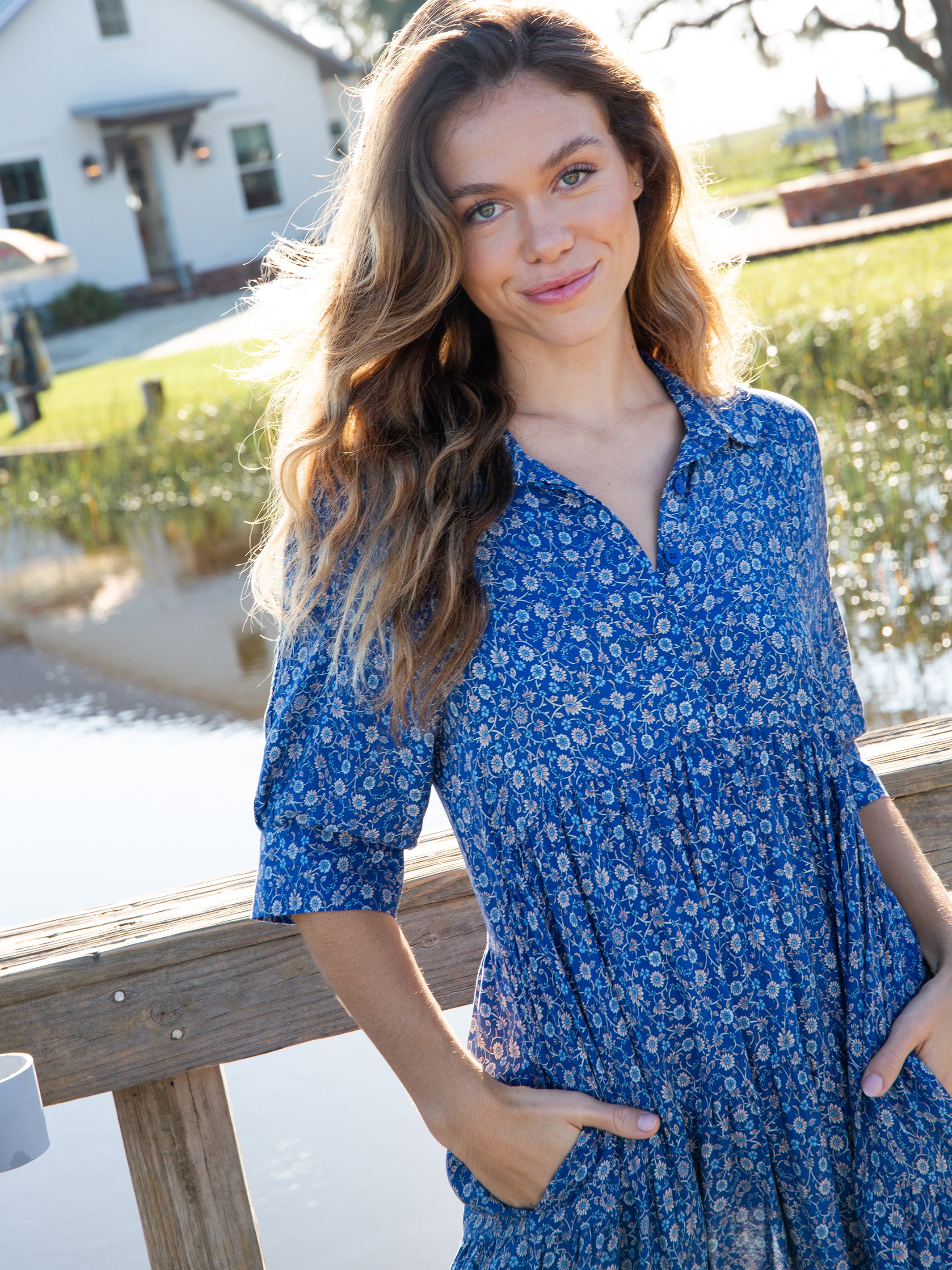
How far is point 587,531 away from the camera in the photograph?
1508mm

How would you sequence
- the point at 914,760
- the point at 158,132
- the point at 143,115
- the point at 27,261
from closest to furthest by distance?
the point at 914,760
the point at 27,261
the point at 143,115
the point at 158,132

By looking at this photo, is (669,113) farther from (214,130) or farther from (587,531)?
(214,130)

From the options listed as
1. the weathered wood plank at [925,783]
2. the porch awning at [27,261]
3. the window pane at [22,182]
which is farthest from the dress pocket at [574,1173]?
the window pane at [22,182]

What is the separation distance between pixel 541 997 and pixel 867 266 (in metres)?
11.1

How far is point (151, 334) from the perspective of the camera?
1866cm

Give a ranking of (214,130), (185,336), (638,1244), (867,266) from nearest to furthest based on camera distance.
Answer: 1. (638,1244)
2. (867,266)
3. (185,336)
4. (214,130)

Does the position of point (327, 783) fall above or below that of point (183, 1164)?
above

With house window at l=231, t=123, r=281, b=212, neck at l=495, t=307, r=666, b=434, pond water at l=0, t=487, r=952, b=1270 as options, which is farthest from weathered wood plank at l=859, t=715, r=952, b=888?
house window at l=231, t=123, r=281, b=212

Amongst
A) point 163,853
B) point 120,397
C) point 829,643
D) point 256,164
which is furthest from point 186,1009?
point 256,164

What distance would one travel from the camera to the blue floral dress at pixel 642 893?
1.44m

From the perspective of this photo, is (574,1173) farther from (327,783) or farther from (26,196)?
(26,196)

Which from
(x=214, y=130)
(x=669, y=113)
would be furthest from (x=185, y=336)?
(x=669, y=113)

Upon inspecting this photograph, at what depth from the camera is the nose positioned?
1508 millimetres

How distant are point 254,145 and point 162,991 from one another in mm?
23043
